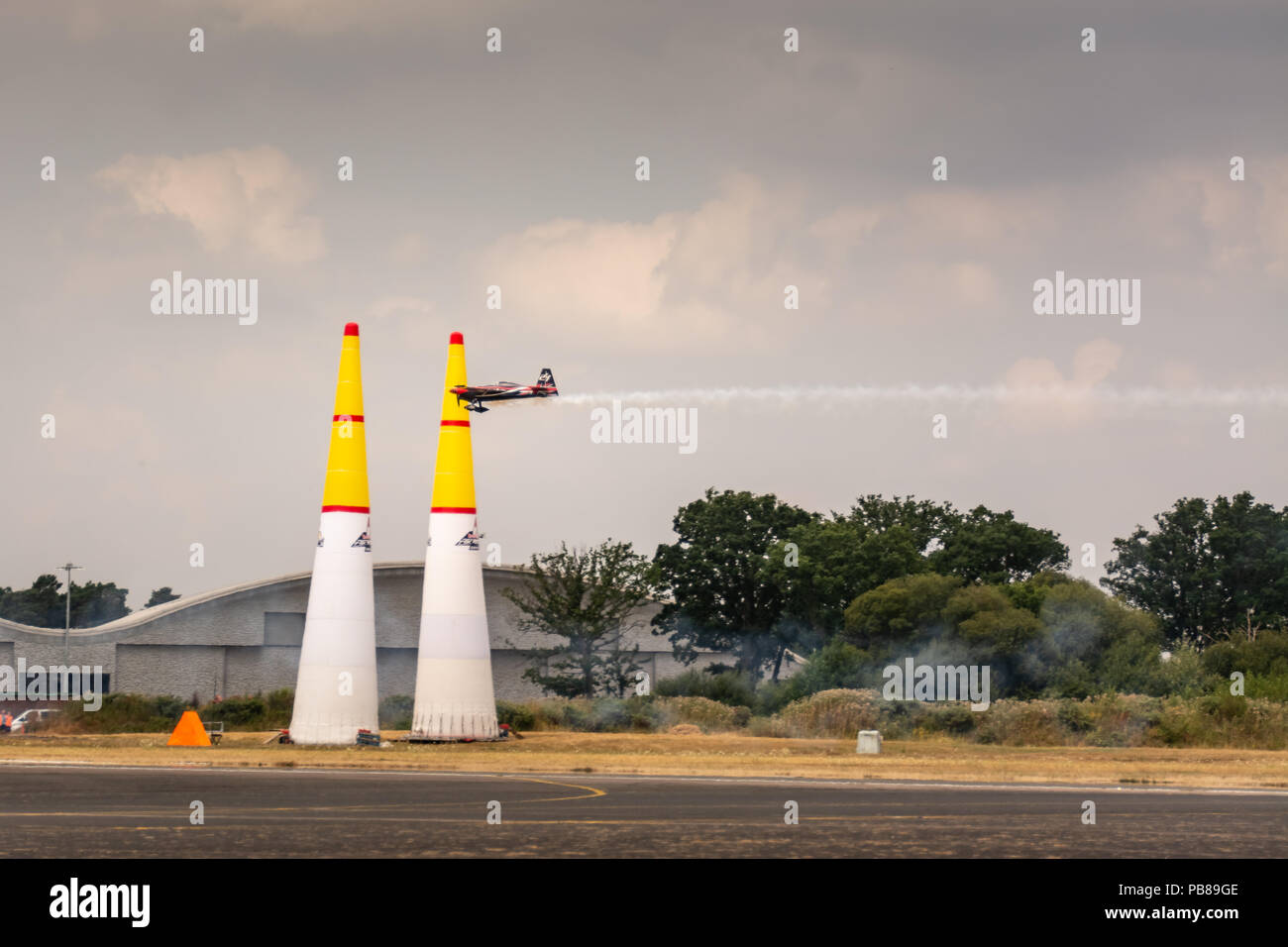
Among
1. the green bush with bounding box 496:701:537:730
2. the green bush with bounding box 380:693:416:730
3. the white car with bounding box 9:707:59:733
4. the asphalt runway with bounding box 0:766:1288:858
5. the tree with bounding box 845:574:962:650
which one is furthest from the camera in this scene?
the tree with bounding box 845:574:962:650

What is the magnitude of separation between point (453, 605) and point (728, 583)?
1721 inches

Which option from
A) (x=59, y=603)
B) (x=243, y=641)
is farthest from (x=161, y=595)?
(x=243, y=641)

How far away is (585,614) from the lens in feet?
225

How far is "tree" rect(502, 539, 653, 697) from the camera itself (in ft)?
225

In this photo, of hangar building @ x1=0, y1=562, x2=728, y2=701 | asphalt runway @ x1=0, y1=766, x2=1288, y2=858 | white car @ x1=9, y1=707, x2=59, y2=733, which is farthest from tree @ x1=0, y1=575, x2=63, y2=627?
asphalt runway @ x1=0, y1=766, x2=1288, y2=858

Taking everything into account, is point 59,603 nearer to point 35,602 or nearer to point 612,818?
point 35,602

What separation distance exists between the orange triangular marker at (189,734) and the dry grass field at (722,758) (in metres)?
0.60

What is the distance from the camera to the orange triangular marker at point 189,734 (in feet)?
151

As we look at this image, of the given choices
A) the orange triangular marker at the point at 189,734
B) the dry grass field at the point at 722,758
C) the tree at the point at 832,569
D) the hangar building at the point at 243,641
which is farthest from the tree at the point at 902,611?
the orange triangular marker at the point at 189,734

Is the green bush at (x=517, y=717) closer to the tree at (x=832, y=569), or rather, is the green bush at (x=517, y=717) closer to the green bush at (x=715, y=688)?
the green bush at (x=715, y=688)

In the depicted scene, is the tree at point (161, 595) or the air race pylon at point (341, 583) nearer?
the air race pylon at point (341, 583)

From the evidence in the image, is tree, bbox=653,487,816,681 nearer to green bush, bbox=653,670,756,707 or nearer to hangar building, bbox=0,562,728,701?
hangar building, bbox=0,562,728,701

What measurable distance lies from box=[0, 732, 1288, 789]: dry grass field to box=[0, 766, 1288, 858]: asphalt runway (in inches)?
123
